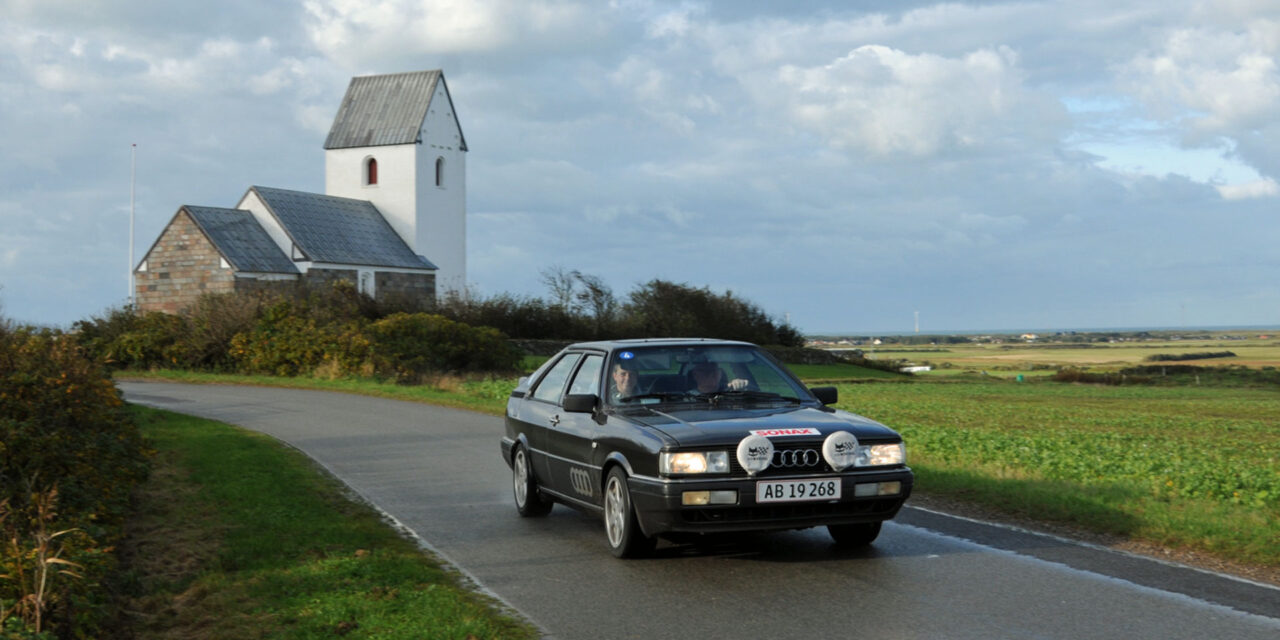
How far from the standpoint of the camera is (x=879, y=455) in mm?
8461

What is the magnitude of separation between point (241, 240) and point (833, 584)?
5722 cm

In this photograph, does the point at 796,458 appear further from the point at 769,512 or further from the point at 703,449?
the point at 703,449

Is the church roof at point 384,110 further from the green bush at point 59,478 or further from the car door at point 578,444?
the car door at point 578,444

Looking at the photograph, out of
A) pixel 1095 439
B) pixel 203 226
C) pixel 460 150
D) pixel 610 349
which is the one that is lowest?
pixel 1095 439

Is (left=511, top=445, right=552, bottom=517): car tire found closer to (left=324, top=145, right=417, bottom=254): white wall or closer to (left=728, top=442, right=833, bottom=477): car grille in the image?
(left=728, top=442, right=833, bottom=477): car grille

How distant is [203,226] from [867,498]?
5579cm

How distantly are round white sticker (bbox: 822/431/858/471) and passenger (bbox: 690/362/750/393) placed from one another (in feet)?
4.87

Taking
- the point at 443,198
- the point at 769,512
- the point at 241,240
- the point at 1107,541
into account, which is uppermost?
the point at 443,198

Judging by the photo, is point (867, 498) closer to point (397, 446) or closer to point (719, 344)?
point (719, 344)

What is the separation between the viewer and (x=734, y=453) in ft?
26.8

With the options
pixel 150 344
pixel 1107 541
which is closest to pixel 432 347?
pixel 150 344

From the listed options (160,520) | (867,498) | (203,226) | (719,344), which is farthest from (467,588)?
(203,226)

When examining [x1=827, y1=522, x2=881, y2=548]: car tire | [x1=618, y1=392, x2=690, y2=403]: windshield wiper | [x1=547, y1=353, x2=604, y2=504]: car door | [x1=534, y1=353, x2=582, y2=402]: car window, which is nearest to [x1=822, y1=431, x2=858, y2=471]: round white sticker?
[x1=827, y1=522, x2=881, y2=548]: car tire

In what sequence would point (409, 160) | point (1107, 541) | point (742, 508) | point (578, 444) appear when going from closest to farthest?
point (742, 508)
point (1107, 541)
point (578, 444)
point (409, 160)
